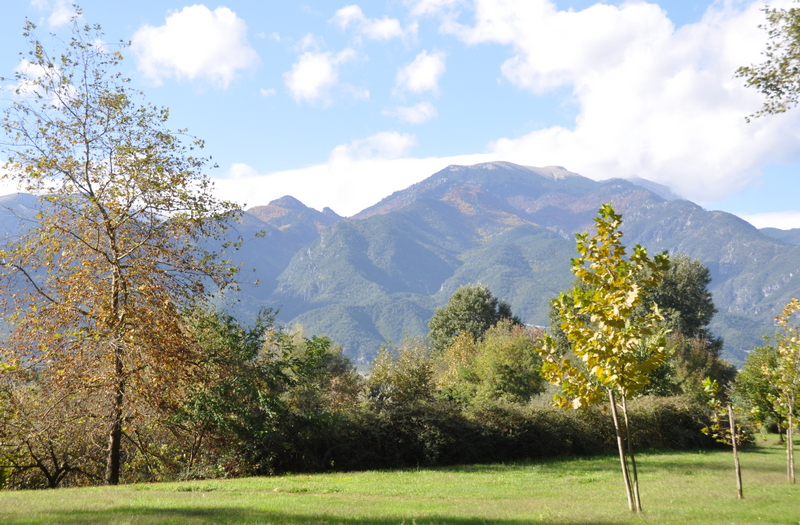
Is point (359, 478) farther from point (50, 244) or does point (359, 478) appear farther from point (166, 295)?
point (50, 244)

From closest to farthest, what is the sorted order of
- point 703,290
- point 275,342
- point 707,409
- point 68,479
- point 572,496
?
point 572,496
point 68,479
point 275,342
point 707,409
point 703,290

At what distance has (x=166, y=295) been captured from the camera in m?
13.3

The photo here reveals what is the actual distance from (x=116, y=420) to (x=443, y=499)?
8327 mm

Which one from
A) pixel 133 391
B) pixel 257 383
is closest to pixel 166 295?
pixel 133 391

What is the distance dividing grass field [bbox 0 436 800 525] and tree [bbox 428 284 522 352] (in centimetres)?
4080

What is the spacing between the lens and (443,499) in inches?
411

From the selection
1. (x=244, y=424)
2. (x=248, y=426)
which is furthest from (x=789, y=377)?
(x=244, y=424)

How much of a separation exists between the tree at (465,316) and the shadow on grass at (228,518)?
4900 cm

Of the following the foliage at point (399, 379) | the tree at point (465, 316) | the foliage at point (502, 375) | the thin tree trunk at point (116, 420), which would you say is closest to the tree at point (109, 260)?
the thin tree trunk at point (116, 420)

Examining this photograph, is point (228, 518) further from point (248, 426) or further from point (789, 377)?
point (789, 377)

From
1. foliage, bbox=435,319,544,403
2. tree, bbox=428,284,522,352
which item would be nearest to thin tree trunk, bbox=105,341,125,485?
foliage, bbox=435,319,544,403

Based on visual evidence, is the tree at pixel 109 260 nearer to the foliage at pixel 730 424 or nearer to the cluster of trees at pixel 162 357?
the cluster of trees at pixel 162 357

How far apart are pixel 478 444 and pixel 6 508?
13585 millimetres

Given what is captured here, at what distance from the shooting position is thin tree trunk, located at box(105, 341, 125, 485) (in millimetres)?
12846
